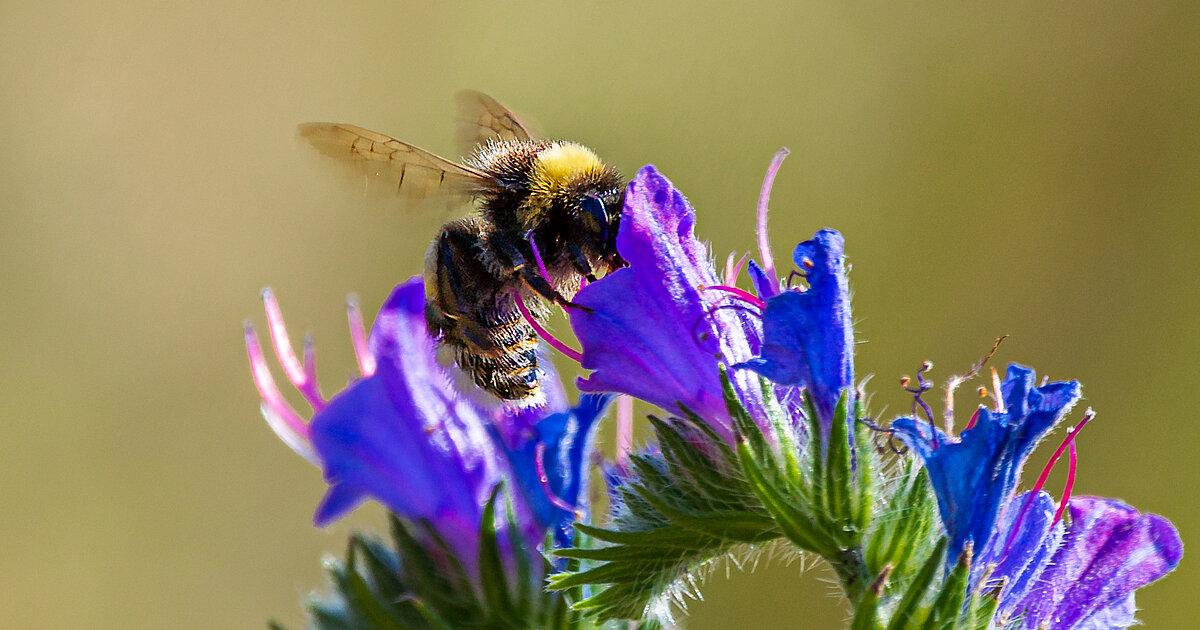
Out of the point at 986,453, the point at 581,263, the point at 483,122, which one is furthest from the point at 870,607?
the point at 483,122

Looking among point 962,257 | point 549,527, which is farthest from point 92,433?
point 549,527

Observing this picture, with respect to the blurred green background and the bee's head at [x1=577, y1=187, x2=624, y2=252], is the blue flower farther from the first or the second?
the blurred green background

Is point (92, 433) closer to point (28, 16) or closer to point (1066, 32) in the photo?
point (28, 16)

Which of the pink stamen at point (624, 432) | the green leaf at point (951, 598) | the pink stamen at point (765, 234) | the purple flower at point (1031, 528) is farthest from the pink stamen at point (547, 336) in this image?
the green leaf at point (951, 598)

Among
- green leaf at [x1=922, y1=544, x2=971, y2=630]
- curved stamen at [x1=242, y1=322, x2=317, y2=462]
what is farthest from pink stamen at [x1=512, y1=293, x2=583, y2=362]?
green leaf at [x1=922, y1=544, x2=971, y2=630]

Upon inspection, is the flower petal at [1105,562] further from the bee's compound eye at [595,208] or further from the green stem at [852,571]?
the bee's compound eye at [595,208]

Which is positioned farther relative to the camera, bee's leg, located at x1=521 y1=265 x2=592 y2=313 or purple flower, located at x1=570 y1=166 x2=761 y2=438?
bee's leg, located at x1=521 y1=265 x2=592 y2=313

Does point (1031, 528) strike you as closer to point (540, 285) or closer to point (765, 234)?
point (765, 234)
